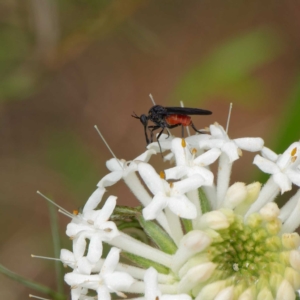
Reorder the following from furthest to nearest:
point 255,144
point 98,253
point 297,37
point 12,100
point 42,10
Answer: point 297,37 < point 12,100 < point 42,10 < point 255,144 < point 98,253

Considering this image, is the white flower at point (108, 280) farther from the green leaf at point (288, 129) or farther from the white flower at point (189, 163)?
the green leaf at point (288, 129)

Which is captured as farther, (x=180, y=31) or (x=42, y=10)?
(x=180, y=31)

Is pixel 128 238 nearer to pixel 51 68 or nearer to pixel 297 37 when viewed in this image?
pixel 51 68

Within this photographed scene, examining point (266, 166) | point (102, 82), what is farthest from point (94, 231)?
point (102, 82)

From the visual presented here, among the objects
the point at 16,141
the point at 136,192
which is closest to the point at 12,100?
the point at 16,141

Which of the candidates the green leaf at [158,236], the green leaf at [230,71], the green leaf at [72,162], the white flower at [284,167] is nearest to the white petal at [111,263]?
the green leaf at [158,236]

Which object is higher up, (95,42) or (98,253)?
(95,42)

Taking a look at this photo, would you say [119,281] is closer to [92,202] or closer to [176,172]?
[92,202]
